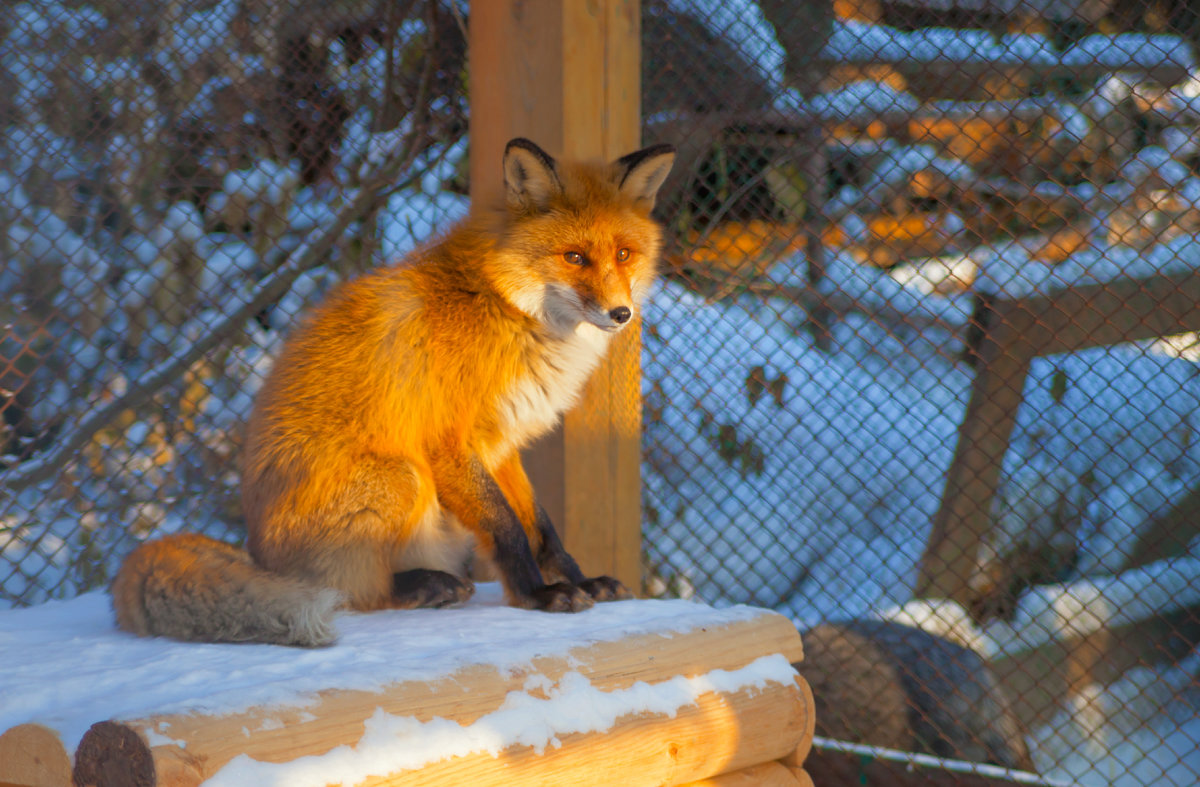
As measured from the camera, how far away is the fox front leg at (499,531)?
6.64 feet

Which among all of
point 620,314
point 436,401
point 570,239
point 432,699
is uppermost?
point 570,239

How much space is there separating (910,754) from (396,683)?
1916 millimetres

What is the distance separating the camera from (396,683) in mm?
1425

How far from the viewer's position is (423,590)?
2088 mm

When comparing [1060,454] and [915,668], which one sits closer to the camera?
[915,668]

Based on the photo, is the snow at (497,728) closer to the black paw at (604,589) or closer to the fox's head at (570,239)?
the black paw at (604,589)

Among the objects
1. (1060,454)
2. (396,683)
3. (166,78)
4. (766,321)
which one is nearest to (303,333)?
(396,683)

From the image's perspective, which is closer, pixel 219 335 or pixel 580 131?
pixel 580 131

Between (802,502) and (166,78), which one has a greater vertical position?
(166,78)

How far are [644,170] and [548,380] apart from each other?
57cm

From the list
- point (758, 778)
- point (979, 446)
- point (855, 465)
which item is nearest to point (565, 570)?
point (758, 778)

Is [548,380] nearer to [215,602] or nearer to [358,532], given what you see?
[358,532]

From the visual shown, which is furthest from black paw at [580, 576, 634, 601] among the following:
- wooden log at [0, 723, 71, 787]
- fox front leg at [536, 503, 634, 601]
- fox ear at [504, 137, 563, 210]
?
wooden log at [0, 723, 71, 787]

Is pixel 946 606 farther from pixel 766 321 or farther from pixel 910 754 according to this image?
pixel 766 321
